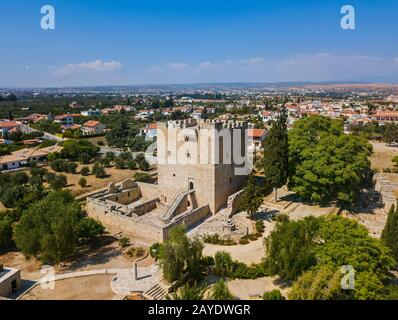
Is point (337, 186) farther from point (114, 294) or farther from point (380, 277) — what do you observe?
point (114, 294)

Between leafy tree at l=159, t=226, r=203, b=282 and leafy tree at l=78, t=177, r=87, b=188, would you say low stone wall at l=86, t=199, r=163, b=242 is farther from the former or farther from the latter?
leafy tree at l=78, t=177, r=87, b=188


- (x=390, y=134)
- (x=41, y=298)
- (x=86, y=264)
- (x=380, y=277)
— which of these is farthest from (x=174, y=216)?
(x=390, y=134)

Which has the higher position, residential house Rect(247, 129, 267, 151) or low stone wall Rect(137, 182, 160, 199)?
residential house Rect(247, 129, 267, 151)

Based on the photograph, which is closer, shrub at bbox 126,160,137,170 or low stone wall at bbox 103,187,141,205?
low stone wall at bbox 103,187,141,205

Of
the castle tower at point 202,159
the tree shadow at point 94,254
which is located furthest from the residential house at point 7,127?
the tree shadow at point 94,254

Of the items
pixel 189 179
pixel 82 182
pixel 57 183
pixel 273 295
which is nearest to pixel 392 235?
pixel 273 295

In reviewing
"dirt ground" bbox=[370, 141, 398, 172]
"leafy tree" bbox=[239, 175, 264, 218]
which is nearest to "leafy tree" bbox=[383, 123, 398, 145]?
"dirt ground" bbox=[370, 141, 398, 172]
